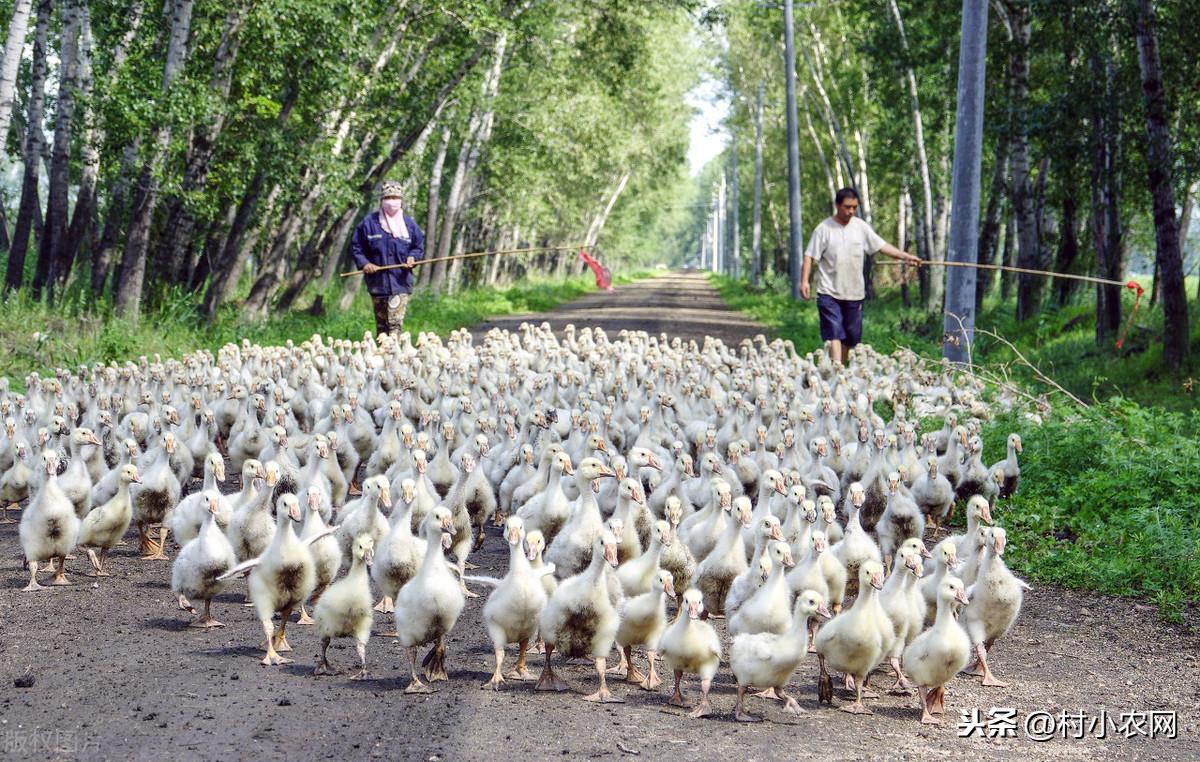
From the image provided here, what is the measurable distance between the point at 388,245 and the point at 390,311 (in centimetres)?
120

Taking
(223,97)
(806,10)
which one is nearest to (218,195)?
(223,97)

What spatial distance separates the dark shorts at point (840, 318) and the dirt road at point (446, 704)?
28.4 feet

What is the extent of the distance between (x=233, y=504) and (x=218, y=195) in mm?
15269

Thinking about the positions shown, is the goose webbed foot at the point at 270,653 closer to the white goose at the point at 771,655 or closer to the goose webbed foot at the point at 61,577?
the goose webbed foot at the point at 61,577

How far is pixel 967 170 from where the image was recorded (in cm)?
1777

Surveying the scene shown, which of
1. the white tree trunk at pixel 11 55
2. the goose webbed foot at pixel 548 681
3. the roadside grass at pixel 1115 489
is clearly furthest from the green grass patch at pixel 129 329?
the goose webbed foot at pixel 548 681

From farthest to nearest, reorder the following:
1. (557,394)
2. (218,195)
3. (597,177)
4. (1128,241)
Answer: (597,177) < (1128,241) < (218,195) < (557,394)

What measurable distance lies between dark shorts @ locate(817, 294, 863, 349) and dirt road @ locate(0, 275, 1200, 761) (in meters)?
8.67

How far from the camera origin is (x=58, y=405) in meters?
12.2

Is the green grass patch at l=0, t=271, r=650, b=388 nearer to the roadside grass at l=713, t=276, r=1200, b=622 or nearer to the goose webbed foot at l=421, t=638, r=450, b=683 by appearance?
the roadside grass at l=713, t=276, r=1200, b=622

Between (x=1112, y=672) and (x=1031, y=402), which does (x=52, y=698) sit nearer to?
(x=1112, y=672)

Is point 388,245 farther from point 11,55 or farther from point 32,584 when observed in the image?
point 32,584

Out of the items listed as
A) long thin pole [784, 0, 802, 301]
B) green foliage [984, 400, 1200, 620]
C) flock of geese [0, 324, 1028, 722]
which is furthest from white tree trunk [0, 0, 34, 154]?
long thin pole [784, 0, 802, 301]

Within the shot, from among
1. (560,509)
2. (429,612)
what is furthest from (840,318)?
(429,612)
